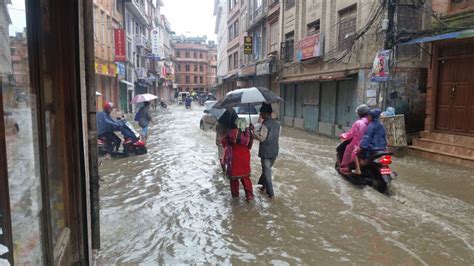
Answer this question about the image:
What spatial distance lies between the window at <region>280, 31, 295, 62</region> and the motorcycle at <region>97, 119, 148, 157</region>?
39.2 ft

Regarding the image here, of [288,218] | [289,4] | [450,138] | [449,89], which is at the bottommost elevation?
[288,218]

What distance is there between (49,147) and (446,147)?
10.0 m

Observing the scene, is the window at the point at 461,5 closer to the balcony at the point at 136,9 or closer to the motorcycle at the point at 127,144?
the motorcycle at the point at 127,144

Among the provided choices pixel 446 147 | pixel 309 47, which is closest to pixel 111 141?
pixel 446 147

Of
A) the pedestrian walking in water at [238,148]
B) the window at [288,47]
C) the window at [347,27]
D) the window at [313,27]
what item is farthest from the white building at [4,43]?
the window at [288,47]

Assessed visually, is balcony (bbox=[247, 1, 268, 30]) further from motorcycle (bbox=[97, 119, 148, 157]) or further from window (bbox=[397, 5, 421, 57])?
motorcycle (bbox=[97, 119, 148, 157])

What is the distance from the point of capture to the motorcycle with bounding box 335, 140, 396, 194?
21.0 feet

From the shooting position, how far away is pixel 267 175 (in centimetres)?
639

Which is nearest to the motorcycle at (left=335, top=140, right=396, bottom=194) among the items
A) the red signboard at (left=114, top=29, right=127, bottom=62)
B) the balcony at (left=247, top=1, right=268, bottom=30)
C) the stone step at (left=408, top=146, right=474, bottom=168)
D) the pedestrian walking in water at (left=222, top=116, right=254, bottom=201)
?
the pedestrian walking in water at (left=222, top=116, right=254, bottom=201)

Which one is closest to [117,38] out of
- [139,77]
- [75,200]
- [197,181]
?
[139,77]

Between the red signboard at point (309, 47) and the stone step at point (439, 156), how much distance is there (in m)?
7.04

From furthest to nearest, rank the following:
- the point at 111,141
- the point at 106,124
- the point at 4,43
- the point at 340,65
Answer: the point at 340,65, the point at 111,141, the point at 106,124, the point at 4,43

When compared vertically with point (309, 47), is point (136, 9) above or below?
above

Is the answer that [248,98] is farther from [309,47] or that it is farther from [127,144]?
[309,47]
